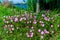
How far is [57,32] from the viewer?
5.96 m

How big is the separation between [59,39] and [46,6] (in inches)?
113

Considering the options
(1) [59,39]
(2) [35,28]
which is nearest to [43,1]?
(2) [35,28]

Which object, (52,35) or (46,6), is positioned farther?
(46,6)

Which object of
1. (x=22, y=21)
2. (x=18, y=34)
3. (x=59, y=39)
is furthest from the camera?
(x=22, y=21)

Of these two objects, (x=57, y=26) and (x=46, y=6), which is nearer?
(x=57, y=26)

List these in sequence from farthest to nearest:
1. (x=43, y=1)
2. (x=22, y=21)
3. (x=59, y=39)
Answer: (x=43, y=1) < (x=22, y=21) < (x=59, y=39)

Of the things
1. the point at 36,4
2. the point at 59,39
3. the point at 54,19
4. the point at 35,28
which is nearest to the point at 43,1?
the point at 36,4

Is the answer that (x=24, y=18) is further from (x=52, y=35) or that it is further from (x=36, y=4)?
(x=36, y=4)

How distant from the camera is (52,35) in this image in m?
5.83

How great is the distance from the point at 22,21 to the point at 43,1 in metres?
1.83

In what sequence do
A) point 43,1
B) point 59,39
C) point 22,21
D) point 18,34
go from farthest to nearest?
point 43,1, point 22,21, point 18,34, point 59,39

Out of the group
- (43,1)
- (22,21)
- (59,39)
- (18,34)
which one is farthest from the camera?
(43,1)

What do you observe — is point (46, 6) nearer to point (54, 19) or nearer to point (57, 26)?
point (54, 19)

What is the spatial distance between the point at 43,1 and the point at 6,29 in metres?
2.27
